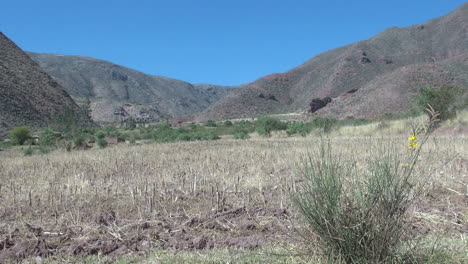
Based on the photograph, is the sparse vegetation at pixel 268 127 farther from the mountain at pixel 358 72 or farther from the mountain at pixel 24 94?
the mountain at pixel 24 94

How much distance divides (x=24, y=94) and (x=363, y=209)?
58.0 m

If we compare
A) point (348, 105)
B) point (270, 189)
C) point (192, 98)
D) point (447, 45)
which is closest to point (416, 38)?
point (447, 45)

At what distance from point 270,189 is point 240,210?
1697mm

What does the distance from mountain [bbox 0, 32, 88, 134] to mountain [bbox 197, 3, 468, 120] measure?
30.9 meters

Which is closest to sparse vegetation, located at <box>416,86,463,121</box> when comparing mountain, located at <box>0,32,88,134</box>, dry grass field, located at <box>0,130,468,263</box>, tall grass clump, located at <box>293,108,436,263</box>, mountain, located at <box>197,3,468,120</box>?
dry grass field, located at <box>0,130,468,263</box>

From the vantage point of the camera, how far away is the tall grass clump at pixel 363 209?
3105mm

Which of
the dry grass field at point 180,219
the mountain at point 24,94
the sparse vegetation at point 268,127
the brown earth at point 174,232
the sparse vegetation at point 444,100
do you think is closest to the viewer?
the dry grass field at point 180,219

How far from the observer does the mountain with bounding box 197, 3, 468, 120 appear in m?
60.0

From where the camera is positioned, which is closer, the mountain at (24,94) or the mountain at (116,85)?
the mountain at (24,94)

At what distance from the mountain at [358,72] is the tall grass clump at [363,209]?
55.8 meters

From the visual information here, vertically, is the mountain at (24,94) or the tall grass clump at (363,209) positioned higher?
the mountain at (24,94)

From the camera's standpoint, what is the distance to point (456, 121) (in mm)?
22672

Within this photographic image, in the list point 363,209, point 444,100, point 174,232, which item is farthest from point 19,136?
point 363,209

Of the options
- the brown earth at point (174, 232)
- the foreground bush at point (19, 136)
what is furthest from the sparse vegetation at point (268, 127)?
the brown earth at point (174, 232)
